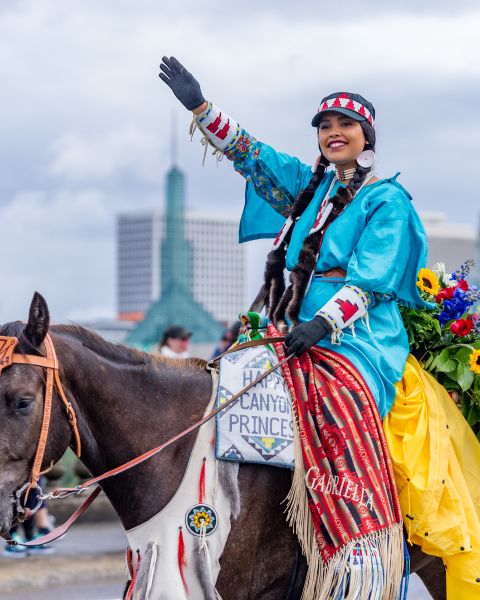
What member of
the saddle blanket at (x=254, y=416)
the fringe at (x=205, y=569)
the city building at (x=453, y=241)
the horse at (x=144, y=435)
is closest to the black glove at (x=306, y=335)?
the saddle blanket at (x=254, y=416)

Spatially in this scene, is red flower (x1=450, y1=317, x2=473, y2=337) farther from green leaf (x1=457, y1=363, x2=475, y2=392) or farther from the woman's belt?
the woman's belt

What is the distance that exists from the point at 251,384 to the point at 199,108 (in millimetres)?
1382

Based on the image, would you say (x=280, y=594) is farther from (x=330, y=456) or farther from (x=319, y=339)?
(x=319, y=339)

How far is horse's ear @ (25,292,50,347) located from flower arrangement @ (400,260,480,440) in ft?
6.40

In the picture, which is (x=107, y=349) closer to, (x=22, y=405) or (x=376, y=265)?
(x=22, y=405)

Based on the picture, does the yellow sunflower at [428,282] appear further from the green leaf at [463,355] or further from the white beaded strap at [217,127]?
the white beaded strap at [217,127]

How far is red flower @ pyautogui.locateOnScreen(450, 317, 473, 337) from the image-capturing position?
17.2 ft

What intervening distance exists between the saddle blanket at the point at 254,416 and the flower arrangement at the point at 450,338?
991 mm

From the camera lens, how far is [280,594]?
14.8 ft

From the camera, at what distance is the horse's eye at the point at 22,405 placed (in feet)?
13.3

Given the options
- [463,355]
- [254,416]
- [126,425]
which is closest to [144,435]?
[126,425]

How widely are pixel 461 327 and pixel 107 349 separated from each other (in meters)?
1.79

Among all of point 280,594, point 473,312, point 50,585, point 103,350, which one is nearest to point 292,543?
point 280,594

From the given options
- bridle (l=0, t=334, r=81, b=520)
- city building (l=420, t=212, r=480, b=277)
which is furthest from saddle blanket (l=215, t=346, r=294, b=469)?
city building (l=420, t=212, r=480, b=277)
